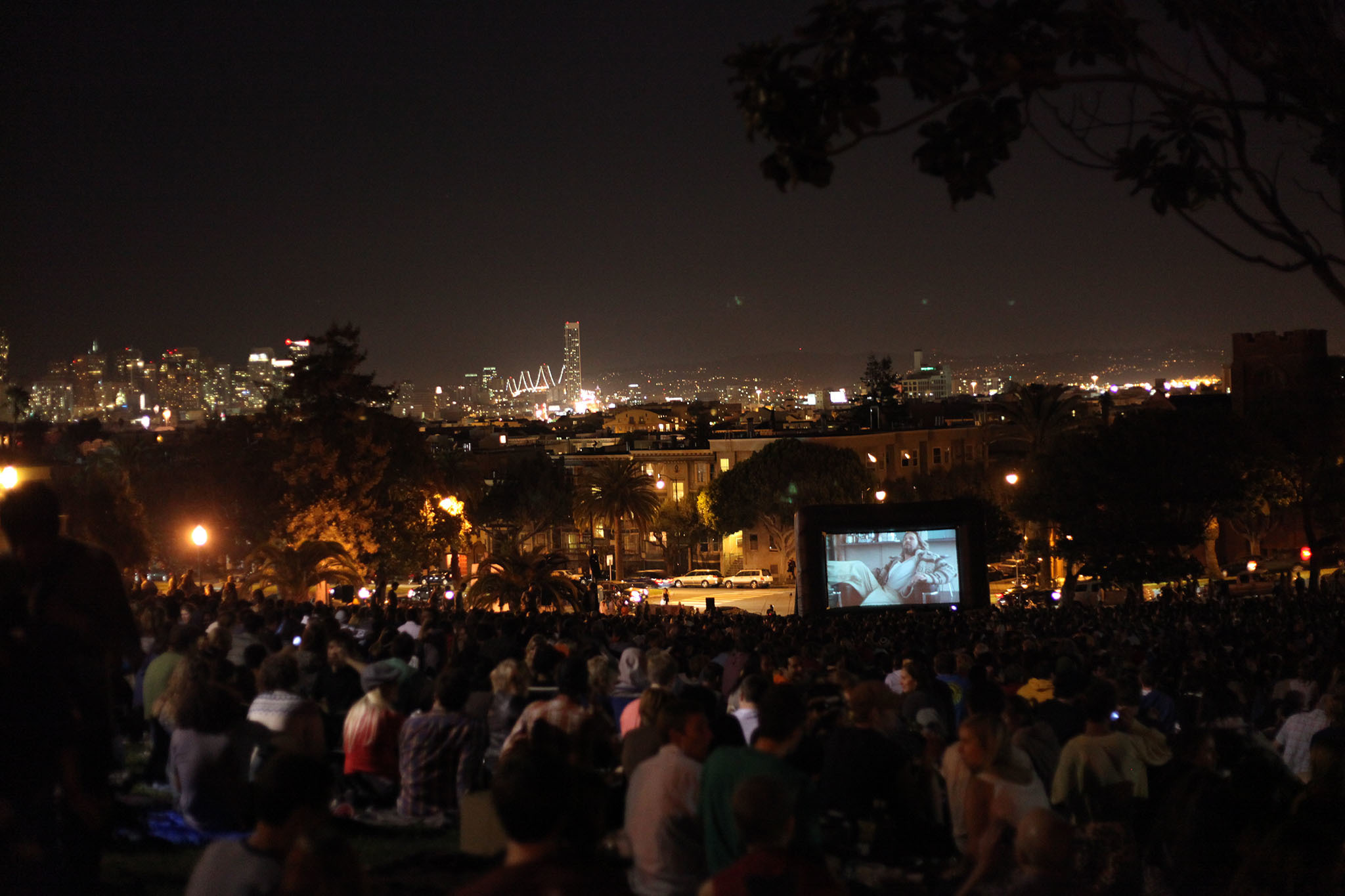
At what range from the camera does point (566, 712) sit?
6727 millimetres

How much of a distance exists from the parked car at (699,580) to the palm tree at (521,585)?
126ft

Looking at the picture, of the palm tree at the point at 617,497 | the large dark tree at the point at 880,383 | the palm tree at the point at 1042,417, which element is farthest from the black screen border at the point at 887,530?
the large dark tree at the point at 880,383

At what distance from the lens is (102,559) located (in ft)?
17.2

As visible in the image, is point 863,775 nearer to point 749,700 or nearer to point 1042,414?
point 749,700

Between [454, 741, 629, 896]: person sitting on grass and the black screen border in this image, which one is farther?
the black screen border

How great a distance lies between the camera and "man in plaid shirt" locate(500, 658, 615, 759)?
6.51 m

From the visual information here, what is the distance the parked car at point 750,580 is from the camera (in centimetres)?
6412

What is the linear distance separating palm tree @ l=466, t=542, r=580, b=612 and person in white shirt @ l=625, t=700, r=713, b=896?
1927 centimetres

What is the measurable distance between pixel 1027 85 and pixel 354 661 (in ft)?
21.5

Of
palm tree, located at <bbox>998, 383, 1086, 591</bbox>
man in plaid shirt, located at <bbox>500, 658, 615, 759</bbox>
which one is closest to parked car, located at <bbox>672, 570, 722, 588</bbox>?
palm tree, located at <bbox>998, 383, 1086, 591</bbox>

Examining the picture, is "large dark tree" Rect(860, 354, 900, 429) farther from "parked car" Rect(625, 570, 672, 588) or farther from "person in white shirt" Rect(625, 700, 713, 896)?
"person in white shirt" Rect(625, 700, 713, 896)

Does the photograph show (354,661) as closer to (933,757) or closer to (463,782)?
(463,782)

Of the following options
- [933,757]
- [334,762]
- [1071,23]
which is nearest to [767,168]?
[1071,23]

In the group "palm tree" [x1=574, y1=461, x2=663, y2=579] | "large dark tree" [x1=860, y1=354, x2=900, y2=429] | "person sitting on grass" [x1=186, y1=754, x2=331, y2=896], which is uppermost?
"large dark tree" [x1=860, y1=354, x2=900, y2=429]
